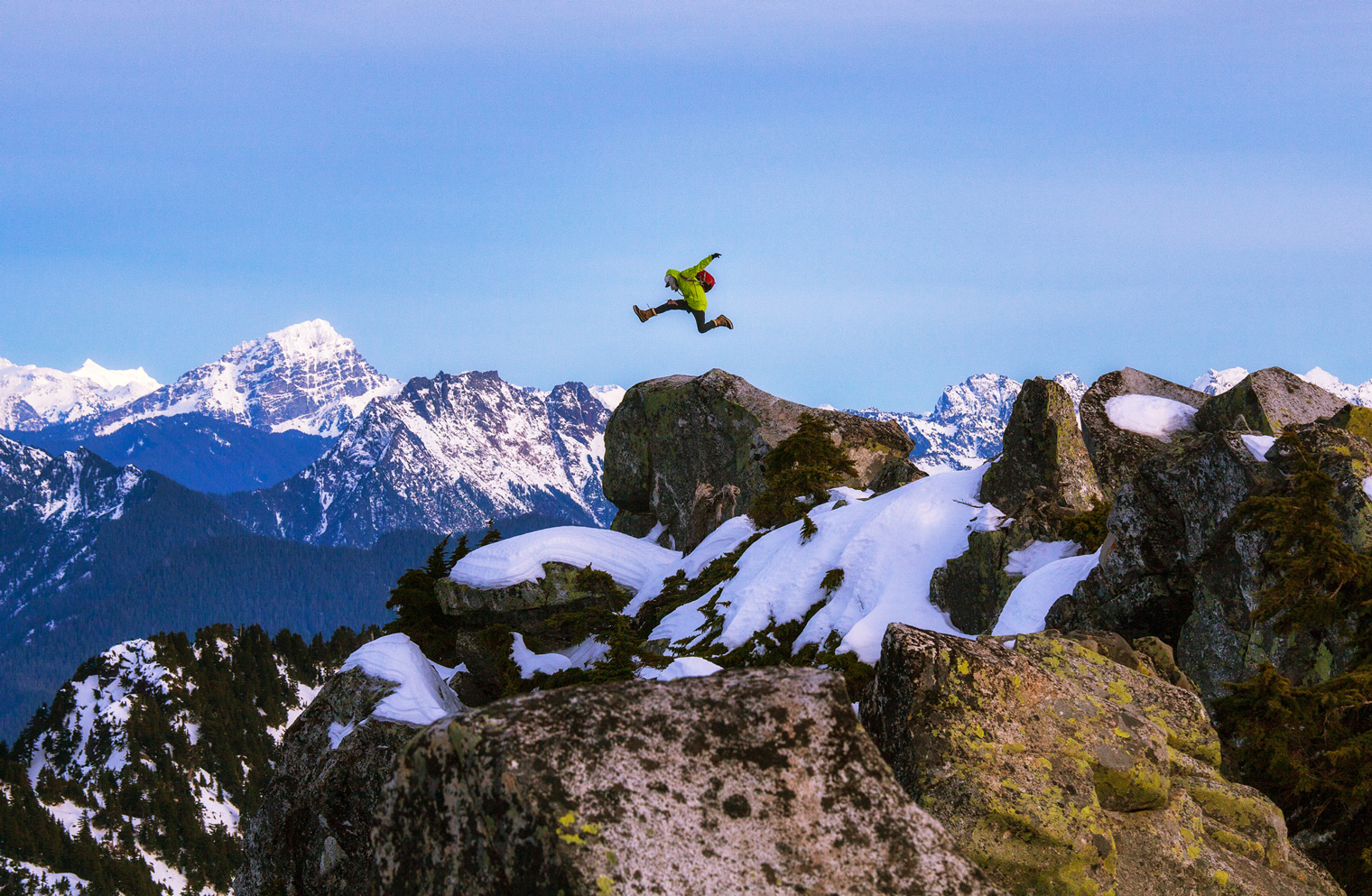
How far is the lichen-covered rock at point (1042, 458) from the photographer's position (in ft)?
92.7

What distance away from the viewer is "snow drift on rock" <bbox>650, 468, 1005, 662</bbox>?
2508 cm

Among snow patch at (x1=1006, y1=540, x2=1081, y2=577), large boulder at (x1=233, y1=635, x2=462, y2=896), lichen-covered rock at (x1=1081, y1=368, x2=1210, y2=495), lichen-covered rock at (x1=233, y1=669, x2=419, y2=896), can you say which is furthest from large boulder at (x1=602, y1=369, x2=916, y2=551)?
lichen-covered rock at (x1=233, y1=669, x2=419, y2=896)

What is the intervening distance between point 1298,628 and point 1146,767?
9.52 m

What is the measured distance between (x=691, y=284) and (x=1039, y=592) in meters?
17.5

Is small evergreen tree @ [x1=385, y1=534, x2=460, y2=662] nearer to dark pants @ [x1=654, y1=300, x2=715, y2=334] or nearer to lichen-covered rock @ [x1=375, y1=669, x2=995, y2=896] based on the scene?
dark pants @ [x1=654, y1=300, x2=715, y2=334]

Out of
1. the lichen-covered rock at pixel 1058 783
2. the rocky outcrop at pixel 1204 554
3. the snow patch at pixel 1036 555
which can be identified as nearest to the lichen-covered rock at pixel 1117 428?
the snow patch at pixel 1036 555

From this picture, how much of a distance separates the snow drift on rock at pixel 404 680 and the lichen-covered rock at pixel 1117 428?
65.9 ft

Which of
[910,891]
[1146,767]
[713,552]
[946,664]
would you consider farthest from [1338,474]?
[713,552]

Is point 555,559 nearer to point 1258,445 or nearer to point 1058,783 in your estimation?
point 1258,445

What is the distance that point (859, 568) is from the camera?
26.8m

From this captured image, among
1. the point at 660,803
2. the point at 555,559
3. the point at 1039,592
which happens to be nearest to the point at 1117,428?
the point at 1039,592

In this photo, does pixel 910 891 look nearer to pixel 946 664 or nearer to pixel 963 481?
pixel 946 664

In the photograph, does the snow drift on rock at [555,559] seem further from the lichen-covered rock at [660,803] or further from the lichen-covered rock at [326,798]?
the lichen-covered rock at [660,803]

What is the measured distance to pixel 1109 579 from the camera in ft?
64.8
